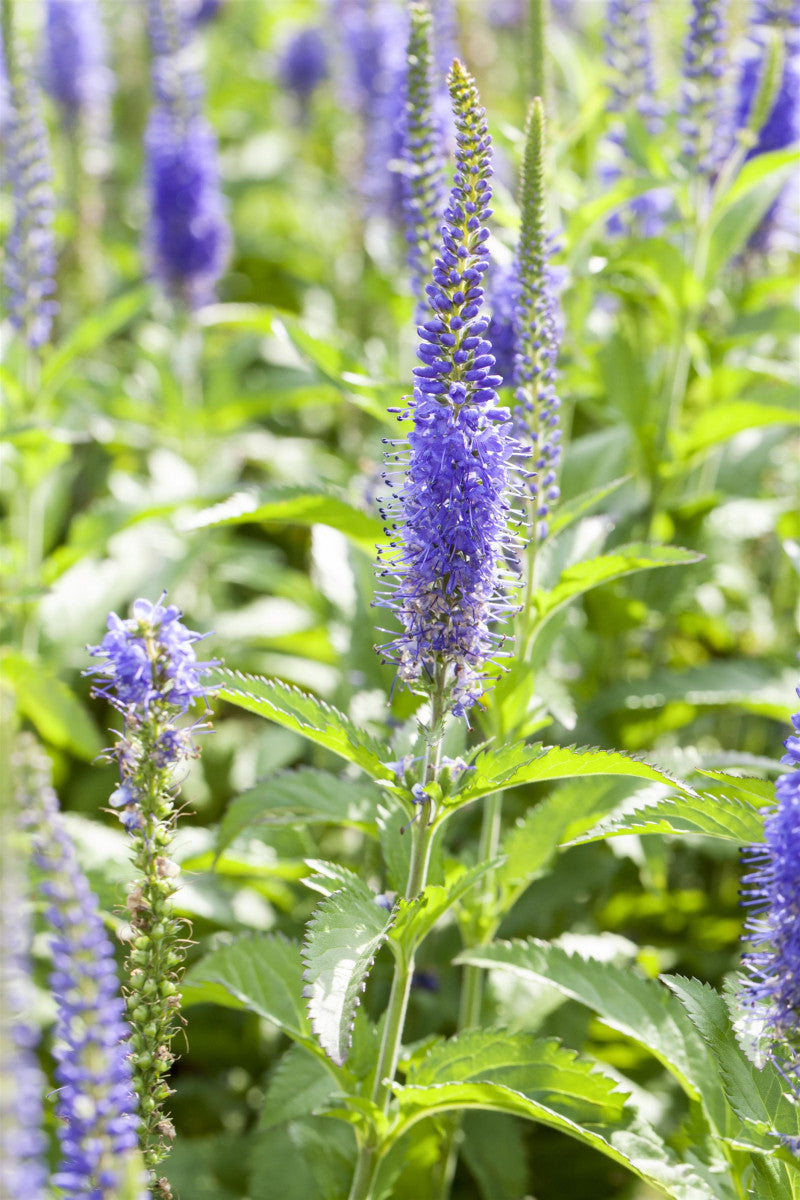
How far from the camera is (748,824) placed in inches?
92.7

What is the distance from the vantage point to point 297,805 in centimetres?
285

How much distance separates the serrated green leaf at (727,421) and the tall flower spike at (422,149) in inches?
41.6

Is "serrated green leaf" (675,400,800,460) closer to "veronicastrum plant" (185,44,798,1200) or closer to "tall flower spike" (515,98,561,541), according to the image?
"veronicastrum plant" (185,44,798,1200)

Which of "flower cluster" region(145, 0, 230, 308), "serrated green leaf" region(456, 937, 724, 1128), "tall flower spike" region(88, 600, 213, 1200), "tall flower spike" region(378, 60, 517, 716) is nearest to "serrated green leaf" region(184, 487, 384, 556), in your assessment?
"tall flower spike" region(88, 600, 213, 1200)

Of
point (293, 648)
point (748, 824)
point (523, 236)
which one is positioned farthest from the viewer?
point (293, 648)

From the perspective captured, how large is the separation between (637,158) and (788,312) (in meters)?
0.82

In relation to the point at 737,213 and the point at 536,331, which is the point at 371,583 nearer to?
the point at 536,331

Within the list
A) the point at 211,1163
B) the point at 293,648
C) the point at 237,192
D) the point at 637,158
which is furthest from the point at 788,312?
the point at 237,192

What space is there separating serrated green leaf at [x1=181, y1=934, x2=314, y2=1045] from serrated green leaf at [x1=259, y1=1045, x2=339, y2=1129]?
0.87 feet

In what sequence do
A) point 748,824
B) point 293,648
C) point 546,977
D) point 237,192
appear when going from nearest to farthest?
point 748,824
point 546,977
point 293,648
point 237,192

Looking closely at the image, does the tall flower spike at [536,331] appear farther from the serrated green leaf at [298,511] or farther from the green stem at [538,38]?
the green stem at [538,38]

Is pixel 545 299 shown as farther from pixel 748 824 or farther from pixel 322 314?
pixel 322 314

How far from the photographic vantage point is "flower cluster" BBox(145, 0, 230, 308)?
18.4 ft

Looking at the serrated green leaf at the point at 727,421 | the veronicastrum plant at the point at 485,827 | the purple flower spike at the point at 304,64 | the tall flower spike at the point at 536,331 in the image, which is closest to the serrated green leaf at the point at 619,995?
the veronicastrum plant at the point at 485,827
